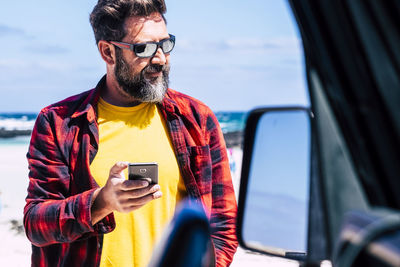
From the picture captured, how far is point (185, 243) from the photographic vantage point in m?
0.83

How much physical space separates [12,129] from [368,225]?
45850mm

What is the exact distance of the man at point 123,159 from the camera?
2637mm

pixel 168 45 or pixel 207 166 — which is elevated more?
pixel 168 45

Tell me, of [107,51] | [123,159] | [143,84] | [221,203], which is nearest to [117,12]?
[107,51]

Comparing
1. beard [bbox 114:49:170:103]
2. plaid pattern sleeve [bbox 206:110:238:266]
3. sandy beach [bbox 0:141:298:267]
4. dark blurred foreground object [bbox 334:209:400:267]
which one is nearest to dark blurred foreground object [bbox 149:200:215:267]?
dark blurred foreground object [bbox 334:209:400:267]

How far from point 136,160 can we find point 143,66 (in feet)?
1.87

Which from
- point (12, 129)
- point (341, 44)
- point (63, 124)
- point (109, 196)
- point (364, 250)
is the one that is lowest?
point (12, 129)

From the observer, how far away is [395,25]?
968 millimetres

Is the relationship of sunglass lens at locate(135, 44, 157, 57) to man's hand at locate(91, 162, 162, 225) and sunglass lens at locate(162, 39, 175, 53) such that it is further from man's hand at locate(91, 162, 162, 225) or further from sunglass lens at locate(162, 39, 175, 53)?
man's hand at locate(91, 162, 162, 225)

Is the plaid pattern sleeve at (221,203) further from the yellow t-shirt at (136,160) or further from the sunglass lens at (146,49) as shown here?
the sunglass lens at (146,49)

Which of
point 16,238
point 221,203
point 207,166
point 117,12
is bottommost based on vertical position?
point 16,238

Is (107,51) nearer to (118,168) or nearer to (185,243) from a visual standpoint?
(118,168)

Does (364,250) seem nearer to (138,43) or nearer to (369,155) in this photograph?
(369,155)

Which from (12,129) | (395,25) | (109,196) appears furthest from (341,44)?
(12,129)
